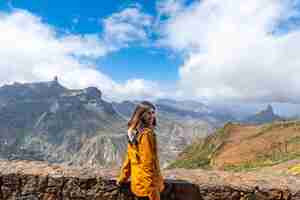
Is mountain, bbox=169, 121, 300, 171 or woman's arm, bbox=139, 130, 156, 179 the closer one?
woman's arm, bbox=139, 130, 156, 179

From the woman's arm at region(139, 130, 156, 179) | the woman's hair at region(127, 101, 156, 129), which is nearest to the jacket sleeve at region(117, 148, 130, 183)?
the woman's arm at region(139, 130, 156, 179)

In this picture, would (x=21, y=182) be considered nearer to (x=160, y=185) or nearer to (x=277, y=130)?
(x=160, y=185)

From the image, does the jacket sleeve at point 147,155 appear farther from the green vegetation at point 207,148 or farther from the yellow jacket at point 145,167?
the green vegetation at point 207,148

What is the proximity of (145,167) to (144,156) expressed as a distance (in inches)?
7.0

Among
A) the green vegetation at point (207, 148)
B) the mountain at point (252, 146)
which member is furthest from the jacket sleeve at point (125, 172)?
the green vegetation at point (207, 148)

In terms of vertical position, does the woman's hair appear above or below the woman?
above

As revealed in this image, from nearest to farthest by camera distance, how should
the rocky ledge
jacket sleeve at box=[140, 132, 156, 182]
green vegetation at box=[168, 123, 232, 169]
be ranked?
1. jacket sleeve at box=[140, 132, 156, 182]
2. the rocky ledge
3. green vegetation at box=[168, 123, 232, 169]

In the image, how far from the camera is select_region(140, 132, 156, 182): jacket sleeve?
6.29 metres

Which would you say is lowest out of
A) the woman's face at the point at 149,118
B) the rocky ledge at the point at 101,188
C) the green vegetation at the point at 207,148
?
the rocky ledge at the point at 101,188

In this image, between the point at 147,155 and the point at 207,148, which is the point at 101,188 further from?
the point at 207,148

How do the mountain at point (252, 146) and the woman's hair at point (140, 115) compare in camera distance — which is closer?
the woman's hair at point (140, 115)

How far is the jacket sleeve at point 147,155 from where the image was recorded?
629 centimetres

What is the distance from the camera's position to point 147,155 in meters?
6.29

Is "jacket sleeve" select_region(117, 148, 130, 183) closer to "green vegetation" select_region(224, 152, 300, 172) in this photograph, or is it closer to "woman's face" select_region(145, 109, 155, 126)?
"woman's face" select_region(145, 109, 155, 126)
